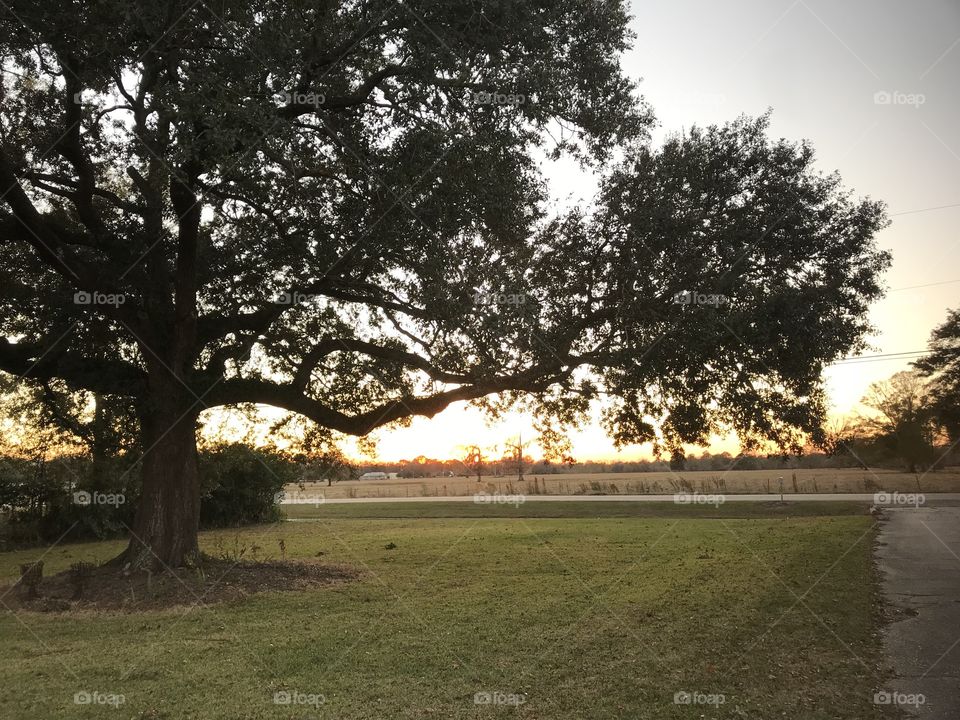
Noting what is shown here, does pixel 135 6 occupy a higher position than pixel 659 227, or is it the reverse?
pixel 135 6

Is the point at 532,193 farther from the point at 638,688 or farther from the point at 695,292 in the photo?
the point at 638,688

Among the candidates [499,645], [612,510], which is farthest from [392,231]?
[612,510]

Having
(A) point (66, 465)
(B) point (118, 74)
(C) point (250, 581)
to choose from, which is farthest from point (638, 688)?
(A) point (66, 465)

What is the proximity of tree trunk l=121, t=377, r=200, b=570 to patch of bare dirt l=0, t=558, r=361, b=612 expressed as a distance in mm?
424

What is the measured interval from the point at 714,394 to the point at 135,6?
11.2m

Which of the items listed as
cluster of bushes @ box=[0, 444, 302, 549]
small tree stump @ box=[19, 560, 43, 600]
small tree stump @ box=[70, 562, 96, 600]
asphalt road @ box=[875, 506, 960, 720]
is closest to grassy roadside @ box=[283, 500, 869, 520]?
asphalt road @ box=[875, 506, 960, 720]

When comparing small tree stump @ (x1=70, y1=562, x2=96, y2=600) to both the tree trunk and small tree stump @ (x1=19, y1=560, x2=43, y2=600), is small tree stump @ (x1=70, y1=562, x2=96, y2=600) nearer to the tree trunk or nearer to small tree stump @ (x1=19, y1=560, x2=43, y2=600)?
small tree stump @ (x1=19, y1=560, x2=43, y2=600)

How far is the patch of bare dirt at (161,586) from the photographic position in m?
12.3

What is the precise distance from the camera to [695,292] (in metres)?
12.1

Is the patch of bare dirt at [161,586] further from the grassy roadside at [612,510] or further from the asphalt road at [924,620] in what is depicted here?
the grassy roadside at [612,510]

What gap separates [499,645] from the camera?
9.09 meters

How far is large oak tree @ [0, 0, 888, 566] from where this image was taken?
1074 centimetres

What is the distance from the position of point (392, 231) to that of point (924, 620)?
9755 mm

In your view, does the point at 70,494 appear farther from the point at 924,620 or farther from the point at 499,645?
the point at 924,620
